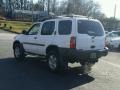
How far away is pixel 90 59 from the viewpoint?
1118cm

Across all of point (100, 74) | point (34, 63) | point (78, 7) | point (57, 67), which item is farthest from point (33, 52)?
point (78, 7)

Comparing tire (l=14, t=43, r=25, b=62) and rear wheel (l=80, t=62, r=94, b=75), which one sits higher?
tire (l=14, t=43, r=25, b=62)

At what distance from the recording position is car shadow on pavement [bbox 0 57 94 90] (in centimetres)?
916

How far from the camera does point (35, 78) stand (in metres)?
10.4

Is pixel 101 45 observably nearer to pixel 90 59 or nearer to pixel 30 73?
pixel 90 59

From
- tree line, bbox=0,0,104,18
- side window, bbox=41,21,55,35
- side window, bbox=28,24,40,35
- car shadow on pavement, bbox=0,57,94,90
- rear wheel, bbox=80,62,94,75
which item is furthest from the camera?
tree line, bbox=0,0,104,18

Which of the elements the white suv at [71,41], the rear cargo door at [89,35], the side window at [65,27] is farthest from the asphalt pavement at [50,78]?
the side window at [65,27]

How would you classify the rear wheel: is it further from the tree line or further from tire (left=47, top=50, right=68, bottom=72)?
the tree line

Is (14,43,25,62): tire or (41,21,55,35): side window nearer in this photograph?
(41,21,55,35): side window

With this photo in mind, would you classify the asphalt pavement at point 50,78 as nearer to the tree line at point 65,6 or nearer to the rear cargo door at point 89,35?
the rear cargo door at point 89,35

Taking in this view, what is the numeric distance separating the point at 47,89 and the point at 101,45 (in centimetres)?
360

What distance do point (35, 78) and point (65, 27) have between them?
2253 mm

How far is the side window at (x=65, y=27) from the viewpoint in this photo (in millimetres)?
11212

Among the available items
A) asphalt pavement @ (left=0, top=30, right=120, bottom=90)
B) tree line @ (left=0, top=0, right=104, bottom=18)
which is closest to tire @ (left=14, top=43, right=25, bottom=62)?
asphalt pavement @ (left=0, top=30, right=120, bottom=90)
